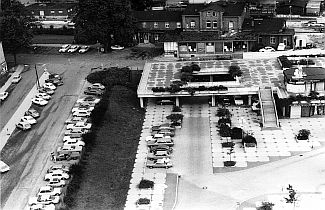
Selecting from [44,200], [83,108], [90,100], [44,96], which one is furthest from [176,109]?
[44,200]

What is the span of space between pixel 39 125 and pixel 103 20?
2208cm

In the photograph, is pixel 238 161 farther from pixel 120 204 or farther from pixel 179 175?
pixel 120 204

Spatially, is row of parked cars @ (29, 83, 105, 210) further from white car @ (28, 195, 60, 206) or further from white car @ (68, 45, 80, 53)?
white car @ (68, 45, 80, 53)

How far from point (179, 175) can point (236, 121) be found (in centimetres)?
1184

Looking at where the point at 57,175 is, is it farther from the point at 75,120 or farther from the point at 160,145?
the point at 75,120

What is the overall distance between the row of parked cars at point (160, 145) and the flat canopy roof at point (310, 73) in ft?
44.2

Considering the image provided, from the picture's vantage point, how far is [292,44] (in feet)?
237

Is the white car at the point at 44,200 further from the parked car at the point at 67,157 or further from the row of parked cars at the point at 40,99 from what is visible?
the row of parked cars at the point at 40,99

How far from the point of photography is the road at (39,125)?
148 ft

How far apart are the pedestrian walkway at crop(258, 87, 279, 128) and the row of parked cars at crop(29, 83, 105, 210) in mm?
16705

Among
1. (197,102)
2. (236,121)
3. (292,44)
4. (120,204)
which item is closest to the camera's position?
(120,204)

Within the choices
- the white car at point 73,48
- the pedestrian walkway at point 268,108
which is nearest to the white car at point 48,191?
the pedestrian walkway at point 268,108

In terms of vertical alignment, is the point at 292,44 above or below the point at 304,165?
above

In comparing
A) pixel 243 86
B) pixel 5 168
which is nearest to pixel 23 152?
pixel 5 168
